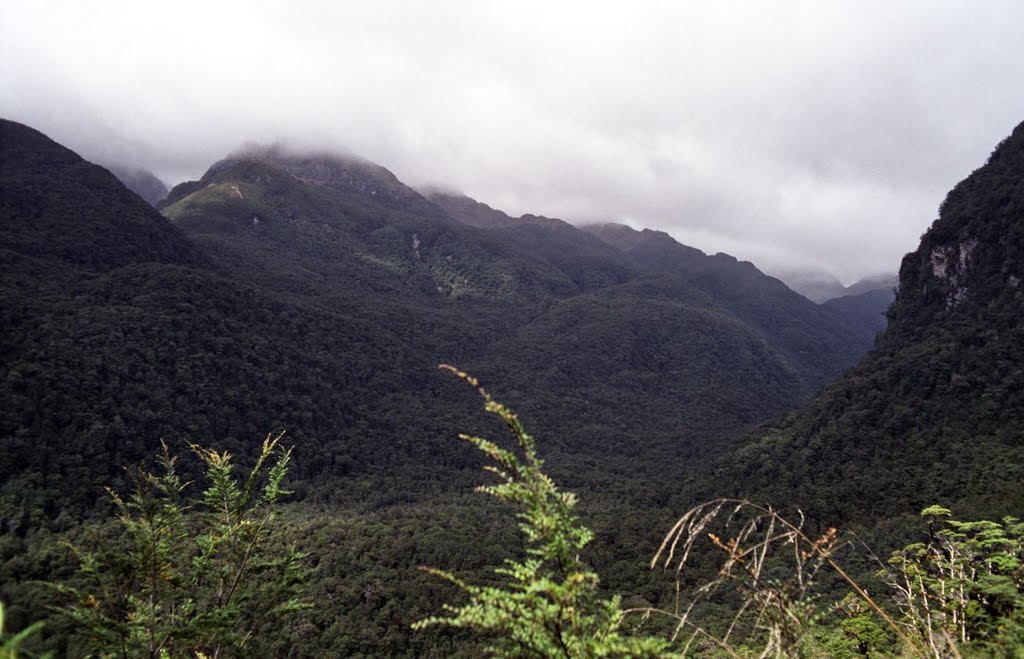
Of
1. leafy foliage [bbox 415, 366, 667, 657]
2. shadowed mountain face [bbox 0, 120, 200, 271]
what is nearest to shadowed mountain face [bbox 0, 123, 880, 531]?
shadowed mountain face [bbox 0, 120, 200, 271]

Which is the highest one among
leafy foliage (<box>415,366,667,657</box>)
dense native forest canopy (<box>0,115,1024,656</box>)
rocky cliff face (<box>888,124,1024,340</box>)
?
rocky cliff face (<box>888,124,1024,340</box>)

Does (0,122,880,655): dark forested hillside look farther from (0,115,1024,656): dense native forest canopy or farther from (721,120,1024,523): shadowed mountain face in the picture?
(721,120,1024,523): shadowed mountain face

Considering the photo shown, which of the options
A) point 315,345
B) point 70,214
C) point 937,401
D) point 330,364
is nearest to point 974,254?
point 937,401

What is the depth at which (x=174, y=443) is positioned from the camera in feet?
184

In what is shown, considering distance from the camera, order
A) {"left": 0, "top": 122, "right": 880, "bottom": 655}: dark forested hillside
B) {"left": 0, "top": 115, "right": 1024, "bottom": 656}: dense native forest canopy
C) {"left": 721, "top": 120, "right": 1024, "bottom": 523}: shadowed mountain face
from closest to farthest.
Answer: {"left": 0, "top": 115, "right": 1024, "bottom": 656}: dense native forest canopy → {"left": 721, "top": 120, "right": 1024, "bottom": 523}: shadowed mountain face → {"left": 0, "top": 122, "right": 880, "bottom": 655}: dark forested hillside

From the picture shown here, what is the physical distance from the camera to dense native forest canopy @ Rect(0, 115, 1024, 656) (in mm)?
37562

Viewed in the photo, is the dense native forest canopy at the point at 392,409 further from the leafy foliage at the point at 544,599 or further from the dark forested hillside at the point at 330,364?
the leafy foliage at the point at 544,599

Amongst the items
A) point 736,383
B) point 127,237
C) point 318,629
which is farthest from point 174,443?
point 736,383

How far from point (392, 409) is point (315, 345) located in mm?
19232

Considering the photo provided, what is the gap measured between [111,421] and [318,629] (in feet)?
118

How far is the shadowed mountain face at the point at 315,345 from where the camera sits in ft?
170

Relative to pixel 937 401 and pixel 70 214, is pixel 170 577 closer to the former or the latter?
pixel 937 401

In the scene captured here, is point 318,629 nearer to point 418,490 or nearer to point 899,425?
point 418,490

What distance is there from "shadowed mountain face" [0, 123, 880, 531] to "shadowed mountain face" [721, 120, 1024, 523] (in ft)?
80.2
